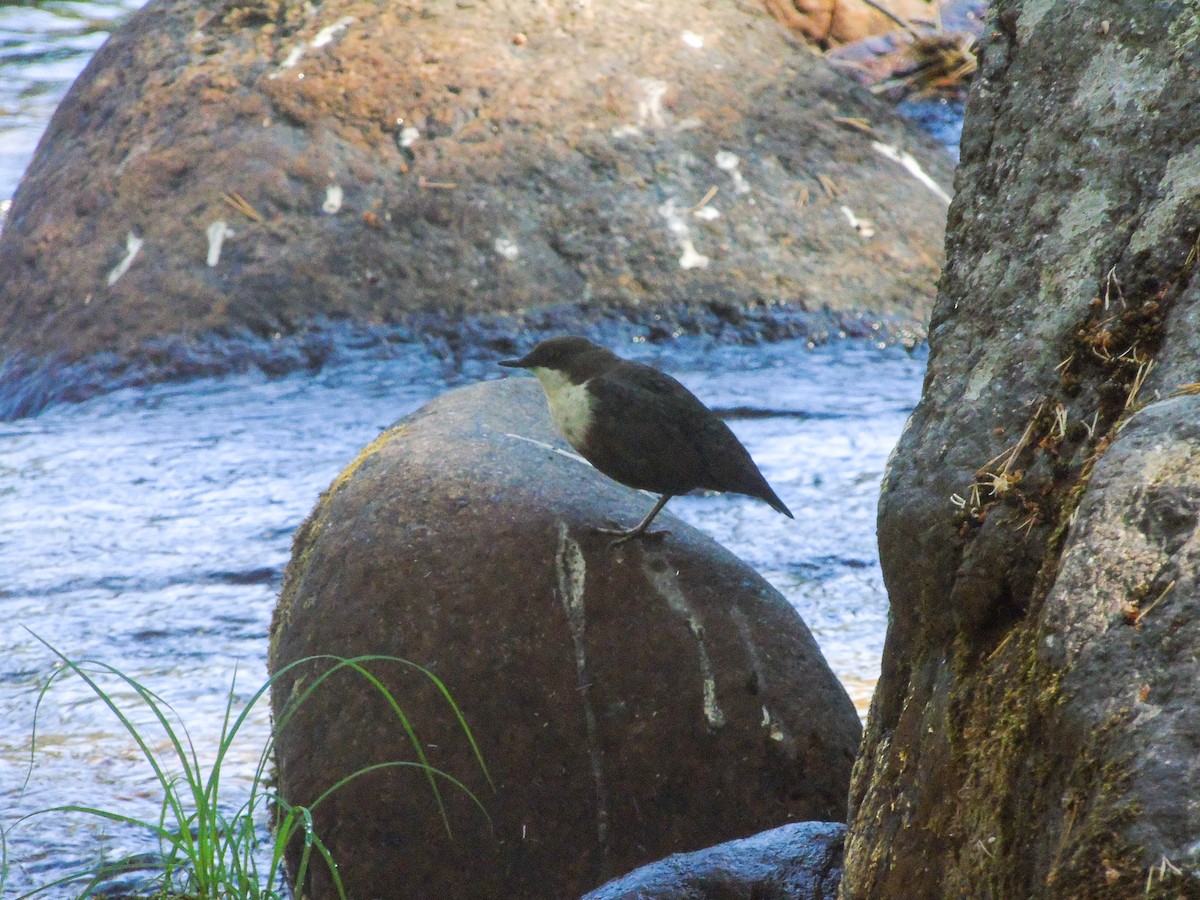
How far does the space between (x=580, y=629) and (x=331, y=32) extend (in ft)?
17.2

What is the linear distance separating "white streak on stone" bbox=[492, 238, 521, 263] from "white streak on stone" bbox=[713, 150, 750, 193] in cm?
125

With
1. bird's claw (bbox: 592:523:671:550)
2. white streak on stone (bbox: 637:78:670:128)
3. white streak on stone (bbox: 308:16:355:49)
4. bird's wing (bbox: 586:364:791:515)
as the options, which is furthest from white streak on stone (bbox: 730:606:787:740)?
white streak on stone (bbox: 308:16:355:49)

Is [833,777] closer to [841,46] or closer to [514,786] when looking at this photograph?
[514,786]

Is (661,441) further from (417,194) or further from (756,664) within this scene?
(417,194)

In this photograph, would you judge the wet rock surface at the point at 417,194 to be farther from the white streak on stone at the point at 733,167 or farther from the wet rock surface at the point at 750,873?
the wet rock surface at the point at 750,873

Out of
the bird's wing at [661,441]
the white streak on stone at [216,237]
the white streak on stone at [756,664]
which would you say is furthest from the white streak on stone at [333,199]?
the white streak on stone at [756,664]

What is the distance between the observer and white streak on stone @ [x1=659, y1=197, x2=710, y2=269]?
7.07 m

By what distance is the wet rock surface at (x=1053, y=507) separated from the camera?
4.54ft

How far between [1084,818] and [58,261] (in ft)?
22.5

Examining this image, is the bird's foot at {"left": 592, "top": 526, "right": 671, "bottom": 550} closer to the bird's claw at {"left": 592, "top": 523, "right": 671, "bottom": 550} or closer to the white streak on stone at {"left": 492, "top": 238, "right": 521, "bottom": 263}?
the bird's claw at {"left": 592, "top": 523, "right": 671, "bottom": 550}

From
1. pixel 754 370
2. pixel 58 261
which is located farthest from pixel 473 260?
pixel 58 261

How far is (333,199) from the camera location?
7035mm

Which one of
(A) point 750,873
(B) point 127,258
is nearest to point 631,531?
(A) point 750,873

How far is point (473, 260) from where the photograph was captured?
6.94 metres
